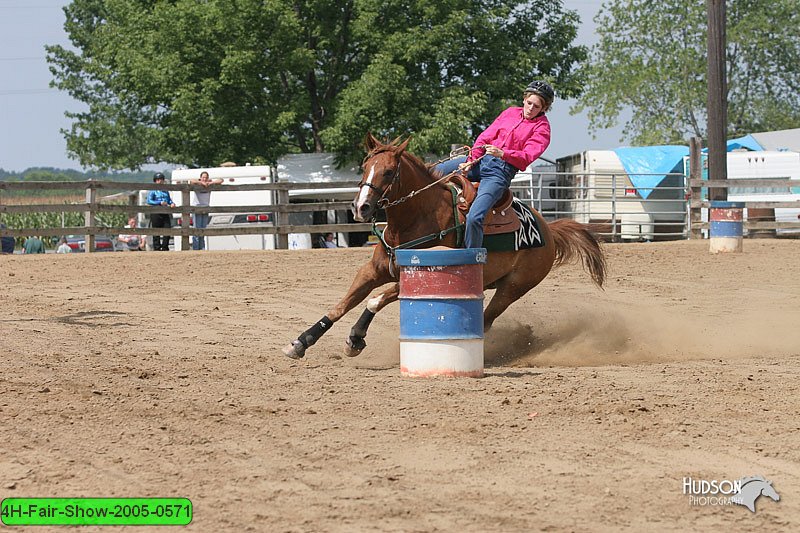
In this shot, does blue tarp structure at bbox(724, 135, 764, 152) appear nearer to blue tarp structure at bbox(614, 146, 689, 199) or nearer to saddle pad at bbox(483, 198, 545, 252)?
blue tarp structure at bbox(614, 146, 689, 199)

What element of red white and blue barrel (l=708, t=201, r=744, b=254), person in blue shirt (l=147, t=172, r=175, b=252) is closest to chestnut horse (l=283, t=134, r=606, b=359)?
red white and blue barrel (l=708, t=201, r=744, b=254)

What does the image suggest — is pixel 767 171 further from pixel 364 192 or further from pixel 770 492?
pixel 770 492

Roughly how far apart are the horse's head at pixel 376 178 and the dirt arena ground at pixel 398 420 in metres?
1.26

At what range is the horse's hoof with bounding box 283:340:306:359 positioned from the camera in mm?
8406

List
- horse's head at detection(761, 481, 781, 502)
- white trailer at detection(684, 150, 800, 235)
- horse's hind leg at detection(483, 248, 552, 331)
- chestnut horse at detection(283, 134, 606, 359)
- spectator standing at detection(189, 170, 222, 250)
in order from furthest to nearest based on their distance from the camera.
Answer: white trailer at detection(684, 150, 800, 235) < spectator standing at detection(189, 170, 222, 250) < horse's hind leg at detection(483, 248, 552, 331) < chestnut horse at detection(283, 134, 606, 359) < horse's head at detection(761, 481, 781, 502)

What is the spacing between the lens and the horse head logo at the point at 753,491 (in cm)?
453

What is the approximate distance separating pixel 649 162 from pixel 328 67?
34.6 feet

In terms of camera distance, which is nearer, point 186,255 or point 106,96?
point 186,255

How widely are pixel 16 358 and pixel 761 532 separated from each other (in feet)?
19.9

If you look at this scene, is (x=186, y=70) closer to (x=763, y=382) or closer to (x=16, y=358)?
(x=16, y=358)

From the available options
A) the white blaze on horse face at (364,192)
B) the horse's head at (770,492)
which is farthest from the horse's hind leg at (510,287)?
the horse's head at (770,492)

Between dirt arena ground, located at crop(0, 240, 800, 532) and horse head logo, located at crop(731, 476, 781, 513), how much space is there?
0.17 ft

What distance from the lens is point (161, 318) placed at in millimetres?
11531

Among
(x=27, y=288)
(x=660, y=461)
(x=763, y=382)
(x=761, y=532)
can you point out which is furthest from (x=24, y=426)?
(x=27, y=288)
